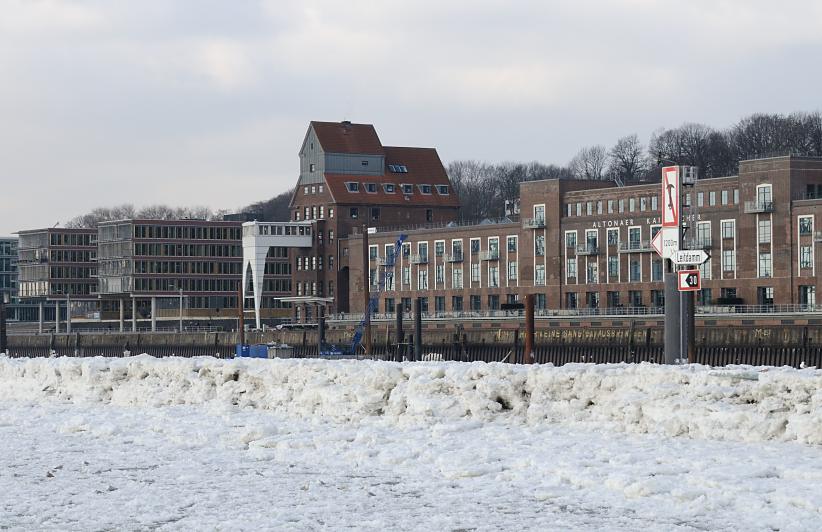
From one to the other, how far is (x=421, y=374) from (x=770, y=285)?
99.3 metres

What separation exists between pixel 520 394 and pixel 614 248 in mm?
110165

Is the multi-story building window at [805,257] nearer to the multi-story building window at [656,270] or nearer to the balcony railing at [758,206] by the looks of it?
the balcony railing at [758,206]

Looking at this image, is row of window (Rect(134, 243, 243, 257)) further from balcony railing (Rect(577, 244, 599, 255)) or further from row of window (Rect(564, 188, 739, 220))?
balcony railing (Rect(577, 244, 599, 255))

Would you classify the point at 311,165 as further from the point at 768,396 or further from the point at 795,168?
the point at 768,396

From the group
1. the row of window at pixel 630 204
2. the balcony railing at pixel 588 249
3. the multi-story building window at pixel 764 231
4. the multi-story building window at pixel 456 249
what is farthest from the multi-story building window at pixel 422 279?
the multi-story building window at pixel 764 231

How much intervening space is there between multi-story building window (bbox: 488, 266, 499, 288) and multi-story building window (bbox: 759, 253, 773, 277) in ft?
104

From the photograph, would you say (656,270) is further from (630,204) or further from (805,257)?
(805,257)

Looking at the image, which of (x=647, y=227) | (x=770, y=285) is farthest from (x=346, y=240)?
(x=770, y=285)

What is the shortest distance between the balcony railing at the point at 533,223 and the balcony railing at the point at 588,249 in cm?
541

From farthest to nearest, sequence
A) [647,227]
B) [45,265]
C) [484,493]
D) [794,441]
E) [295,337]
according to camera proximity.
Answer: [45,265] → [647,227] → [295,337] → [794,441] → [484,493]

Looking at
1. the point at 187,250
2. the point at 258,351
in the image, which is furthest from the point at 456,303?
the point at 258,351

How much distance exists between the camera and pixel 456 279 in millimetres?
146125

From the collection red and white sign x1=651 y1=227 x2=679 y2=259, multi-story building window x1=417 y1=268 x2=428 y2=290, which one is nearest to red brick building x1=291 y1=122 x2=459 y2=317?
multi-story building window x1=417 y1=268 x2=428 y2=290

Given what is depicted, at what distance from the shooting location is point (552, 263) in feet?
447
